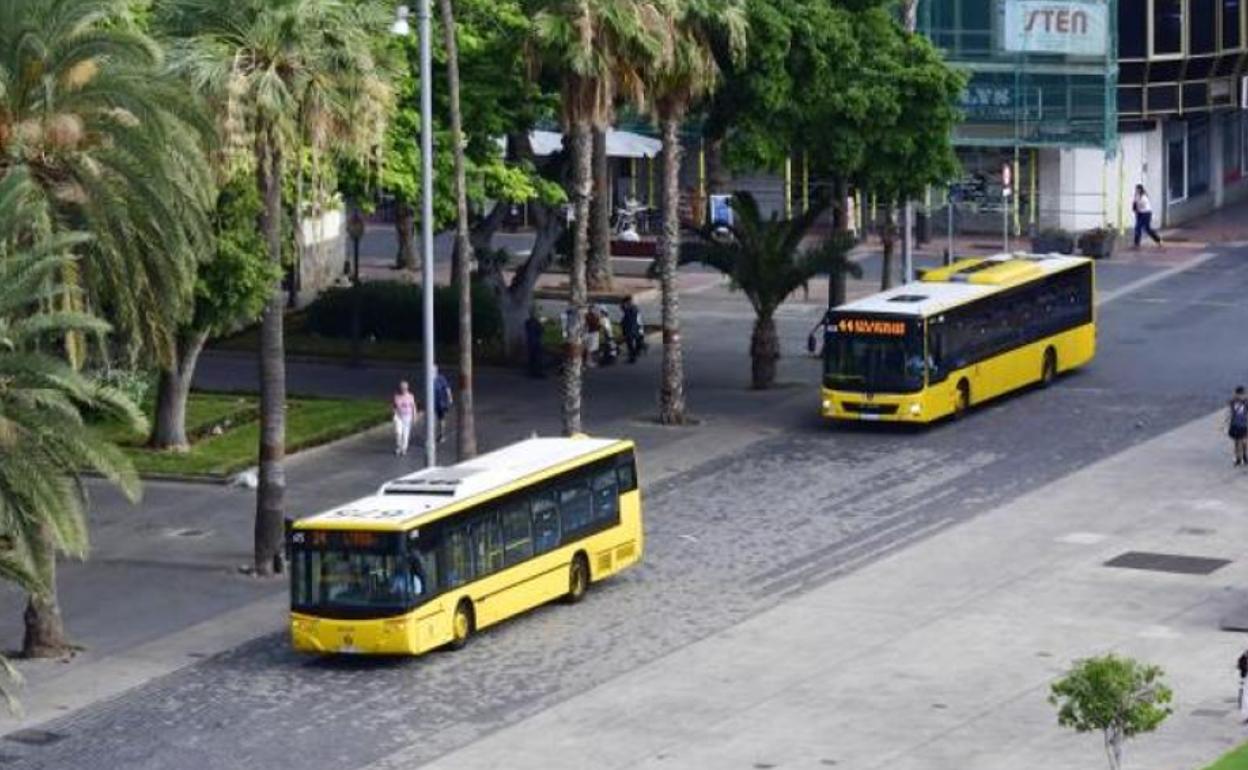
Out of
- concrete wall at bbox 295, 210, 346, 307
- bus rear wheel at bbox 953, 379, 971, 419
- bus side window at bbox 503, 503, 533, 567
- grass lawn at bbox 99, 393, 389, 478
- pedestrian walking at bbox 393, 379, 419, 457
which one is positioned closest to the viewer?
bus side window at bbox 503, 503, 533, 567

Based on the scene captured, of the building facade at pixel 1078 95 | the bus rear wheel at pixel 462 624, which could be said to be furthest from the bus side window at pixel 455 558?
the building facade at pixel 1078 95

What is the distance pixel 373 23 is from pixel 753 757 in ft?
60.6

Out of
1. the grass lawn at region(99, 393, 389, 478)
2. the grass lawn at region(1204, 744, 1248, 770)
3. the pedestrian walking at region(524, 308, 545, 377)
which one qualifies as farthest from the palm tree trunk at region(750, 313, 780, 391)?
the grass lawn at region(1204, 744, 1248, 770)

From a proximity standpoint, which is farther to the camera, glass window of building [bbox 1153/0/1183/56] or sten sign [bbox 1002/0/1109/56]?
glass window of building [bbox 1153/0/1183/56]

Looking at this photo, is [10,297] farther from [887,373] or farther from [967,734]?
[887,373]

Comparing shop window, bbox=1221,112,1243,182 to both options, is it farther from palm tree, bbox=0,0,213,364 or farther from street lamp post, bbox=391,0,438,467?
palm tree, bbox=0,0,213,364

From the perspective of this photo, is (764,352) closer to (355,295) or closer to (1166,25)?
(355,295)

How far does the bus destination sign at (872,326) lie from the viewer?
72188 millimetres

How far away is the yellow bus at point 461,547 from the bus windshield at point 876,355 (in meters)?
13.9

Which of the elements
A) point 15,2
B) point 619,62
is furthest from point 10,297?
point 619,62

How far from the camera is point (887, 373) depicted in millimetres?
72250

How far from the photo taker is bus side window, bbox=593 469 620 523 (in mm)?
58312

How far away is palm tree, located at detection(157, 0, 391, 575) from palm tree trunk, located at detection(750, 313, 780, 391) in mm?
19429

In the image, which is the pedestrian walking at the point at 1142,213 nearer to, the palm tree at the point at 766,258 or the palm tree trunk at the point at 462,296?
the palm tree at the point at 766,258
